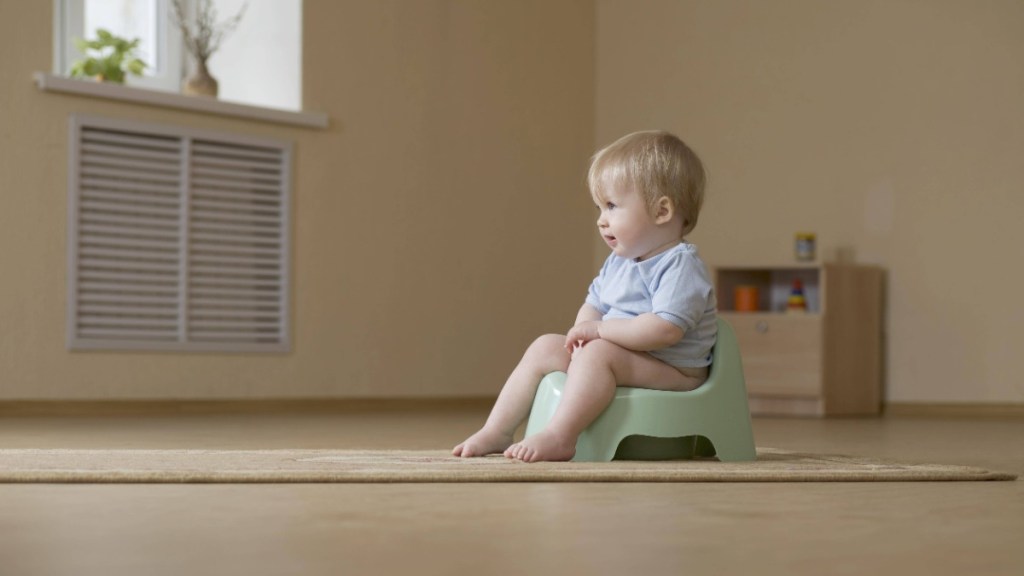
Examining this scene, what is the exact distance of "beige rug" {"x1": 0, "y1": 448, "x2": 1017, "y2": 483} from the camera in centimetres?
158

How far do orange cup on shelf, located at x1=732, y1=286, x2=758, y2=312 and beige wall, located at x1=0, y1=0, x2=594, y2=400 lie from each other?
0.76m

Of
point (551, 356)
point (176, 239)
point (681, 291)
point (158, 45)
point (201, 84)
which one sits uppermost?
point (158, 45)

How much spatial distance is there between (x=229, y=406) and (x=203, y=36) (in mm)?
1171

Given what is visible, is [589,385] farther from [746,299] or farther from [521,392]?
[746,299]

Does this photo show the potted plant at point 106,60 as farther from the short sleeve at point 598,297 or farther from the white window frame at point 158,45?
the short sleeve at point 598,297

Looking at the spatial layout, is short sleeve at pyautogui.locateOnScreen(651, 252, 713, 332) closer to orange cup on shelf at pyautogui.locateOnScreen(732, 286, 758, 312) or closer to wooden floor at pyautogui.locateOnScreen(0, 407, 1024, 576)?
wooden floor at pyautogui.locateOnScreen(0, 407, 1024, 576)

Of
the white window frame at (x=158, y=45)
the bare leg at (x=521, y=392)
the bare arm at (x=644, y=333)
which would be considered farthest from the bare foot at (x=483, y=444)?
the white window frame at (x=158, y=45)

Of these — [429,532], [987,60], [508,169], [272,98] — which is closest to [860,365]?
[987,60]

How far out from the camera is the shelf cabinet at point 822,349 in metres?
4.50

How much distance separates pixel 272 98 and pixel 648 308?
270 cm

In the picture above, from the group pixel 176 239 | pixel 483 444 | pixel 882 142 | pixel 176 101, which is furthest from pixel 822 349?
pixel 483 444

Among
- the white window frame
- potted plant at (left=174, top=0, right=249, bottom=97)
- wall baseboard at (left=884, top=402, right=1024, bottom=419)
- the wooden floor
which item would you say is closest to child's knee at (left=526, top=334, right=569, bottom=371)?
the wooden floor

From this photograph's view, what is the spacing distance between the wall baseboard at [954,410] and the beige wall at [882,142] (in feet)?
0.08

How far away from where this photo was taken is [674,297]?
1.97 m
